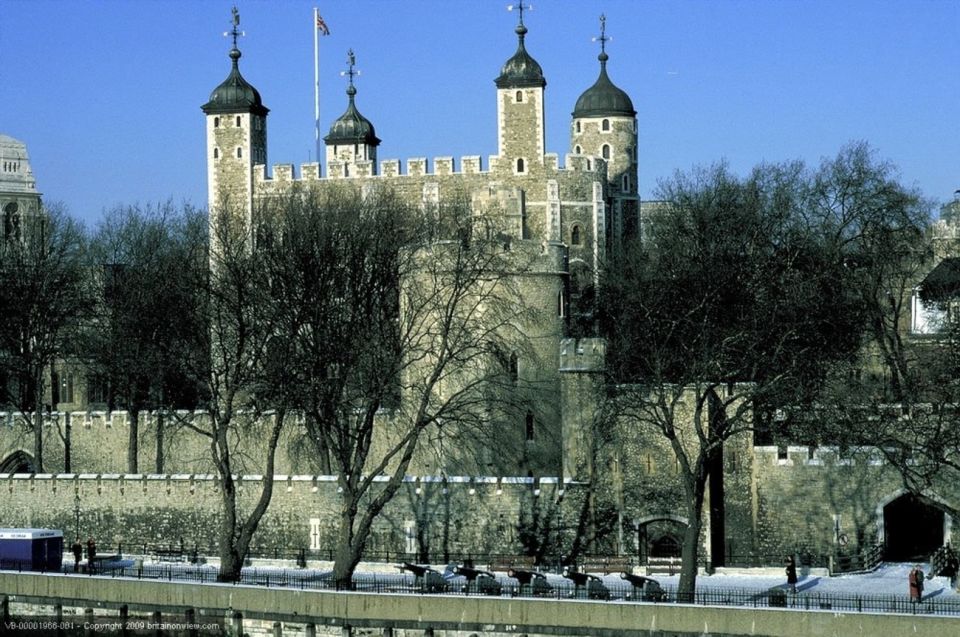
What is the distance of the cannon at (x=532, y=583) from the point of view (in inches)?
1593

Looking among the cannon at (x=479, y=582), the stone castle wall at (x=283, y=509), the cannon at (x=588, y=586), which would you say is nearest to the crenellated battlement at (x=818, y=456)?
the stone castle wall at (x=283, y=509)

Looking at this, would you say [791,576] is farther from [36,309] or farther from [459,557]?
[36,309]

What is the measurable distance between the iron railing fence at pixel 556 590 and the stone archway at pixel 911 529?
623 cm

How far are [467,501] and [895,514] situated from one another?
10468mm

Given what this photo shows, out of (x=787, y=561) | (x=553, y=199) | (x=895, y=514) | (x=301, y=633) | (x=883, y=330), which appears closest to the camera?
(x=301, y=633)

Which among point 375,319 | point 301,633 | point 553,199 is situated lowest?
point 301,633

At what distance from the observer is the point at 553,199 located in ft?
264

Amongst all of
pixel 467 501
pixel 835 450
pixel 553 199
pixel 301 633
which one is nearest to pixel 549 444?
pixel 467 501

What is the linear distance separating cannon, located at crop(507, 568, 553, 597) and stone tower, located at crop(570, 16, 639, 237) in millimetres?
44853

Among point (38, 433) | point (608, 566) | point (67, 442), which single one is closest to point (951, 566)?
point (608, 566)

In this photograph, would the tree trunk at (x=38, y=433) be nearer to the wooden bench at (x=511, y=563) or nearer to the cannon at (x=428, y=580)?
the wooden bench at (x=511, y=563)

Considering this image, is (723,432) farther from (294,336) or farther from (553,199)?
(553,199)

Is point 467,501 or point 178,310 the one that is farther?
point 178,310

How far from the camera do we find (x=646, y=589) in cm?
4044
